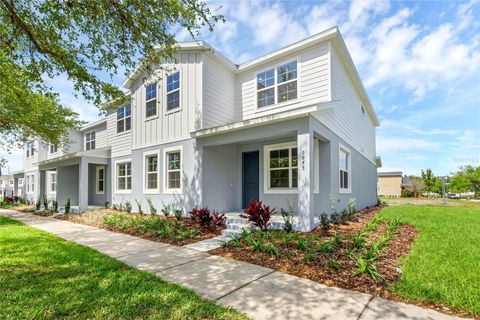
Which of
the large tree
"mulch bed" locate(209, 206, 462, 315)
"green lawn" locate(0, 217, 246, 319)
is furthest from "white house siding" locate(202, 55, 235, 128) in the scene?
"green lawn" locate(0, 217, 246, 319)

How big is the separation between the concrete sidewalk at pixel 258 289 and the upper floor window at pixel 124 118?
8.95m

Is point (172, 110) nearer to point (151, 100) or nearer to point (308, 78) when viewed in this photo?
point (151, 100)

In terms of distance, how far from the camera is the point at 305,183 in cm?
699

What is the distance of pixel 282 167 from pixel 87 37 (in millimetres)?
7182

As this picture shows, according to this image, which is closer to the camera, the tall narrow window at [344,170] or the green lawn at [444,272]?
the green lawn at [444,272]

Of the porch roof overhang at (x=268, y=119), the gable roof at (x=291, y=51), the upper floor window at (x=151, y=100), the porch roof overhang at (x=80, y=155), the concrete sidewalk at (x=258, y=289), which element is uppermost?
the gable roof at (x=291, y=51)

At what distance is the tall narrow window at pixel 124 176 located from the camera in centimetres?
1345

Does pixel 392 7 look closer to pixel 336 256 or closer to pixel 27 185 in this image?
pixel 336 256

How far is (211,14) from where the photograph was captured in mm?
6473

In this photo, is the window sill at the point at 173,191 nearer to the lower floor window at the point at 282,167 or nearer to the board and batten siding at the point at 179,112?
Result: the board and batten siding at the point at 179,112

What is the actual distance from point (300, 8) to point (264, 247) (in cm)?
812

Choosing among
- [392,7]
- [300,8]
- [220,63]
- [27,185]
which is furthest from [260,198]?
[27,185]

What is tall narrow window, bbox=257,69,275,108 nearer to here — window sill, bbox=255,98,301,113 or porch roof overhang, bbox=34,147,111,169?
window sill, bbox=255,98,301,113

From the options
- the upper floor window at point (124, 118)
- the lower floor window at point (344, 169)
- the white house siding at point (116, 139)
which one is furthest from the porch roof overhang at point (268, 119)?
the upper floor window at point (124, 118)
